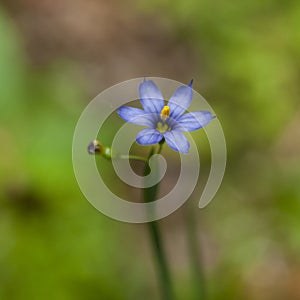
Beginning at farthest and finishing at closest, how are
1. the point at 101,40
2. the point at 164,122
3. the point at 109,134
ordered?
the point at 101,40 → the point at 109,134 → the point at 164,122

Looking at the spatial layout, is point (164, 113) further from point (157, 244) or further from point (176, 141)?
point (157, 244)

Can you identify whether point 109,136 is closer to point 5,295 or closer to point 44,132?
point 44,132

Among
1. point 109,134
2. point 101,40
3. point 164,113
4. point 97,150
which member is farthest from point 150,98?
point 101,40

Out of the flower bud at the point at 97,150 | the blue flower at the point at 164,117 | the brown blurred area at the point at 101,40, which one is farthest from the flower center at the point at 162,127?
the brown blurred area at the point at 101,40

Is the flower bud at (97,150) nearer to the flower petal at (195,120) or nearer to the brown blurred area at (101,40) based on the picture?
the flower petal at (195,120)

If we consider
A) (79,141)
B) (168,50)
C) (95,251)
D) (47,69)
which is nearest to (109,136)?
(79,141)

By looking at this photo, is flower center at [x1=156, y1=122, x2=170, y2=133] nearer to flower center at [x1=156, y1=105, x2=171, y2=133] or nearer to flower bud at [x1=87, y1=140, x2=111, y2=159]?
flower center at [x1=156, y1=105, x2=171, y2=133]
